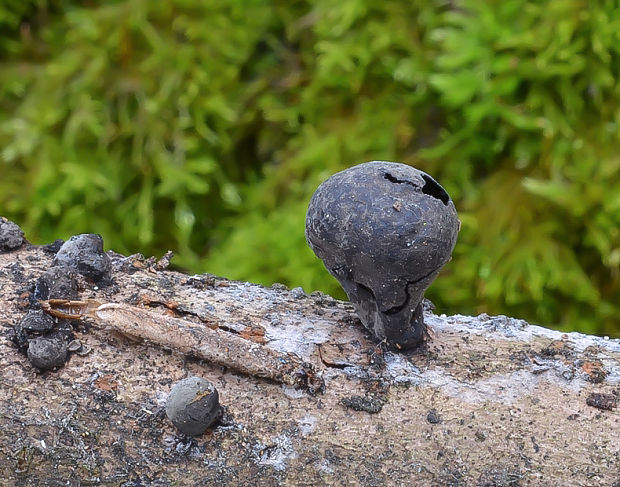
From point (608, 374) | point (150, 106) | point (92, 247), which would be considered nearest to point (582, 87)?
point (608, 374)

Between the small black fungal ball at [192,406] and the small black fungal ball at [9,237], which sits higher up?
the small black fungal ball at [9,237]

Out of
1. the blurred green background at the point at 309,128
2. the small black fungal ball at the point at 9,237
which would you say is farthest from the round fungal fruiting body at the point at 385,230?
the blurred green background at the point at 309,128

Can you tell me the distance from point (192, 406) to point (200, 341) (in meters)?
0.09

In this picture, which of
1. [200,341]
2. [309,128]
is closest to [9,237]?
[200,341]

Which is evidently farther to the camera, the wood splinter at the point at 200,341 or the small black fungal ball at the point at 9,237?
the small black fungal ball at the point at 9,237

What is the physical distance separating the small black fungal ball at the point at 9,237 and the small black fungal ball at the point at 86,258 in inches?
3.0

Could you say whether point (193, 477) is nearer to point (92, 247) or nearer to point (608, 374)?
point (92, 247)

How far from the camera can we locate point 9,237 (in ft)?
2.97

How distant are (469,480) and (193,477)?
31 cm

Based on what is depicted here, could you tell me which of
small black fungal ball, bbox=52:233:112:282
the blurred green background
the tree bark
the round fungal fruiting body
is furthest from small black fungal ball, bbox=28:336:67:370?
the blurred green background

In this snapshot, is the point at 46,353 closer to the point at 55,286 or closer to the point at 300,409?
the point at 55,286

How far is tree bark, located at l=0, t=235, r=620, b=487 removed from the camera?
0.73 meters

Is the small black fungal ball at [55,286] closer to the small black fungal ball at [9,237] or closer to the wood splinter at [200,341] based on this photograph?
the wood splinter at [200,341]

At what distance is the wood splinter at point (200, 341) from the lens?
2.52 feet
